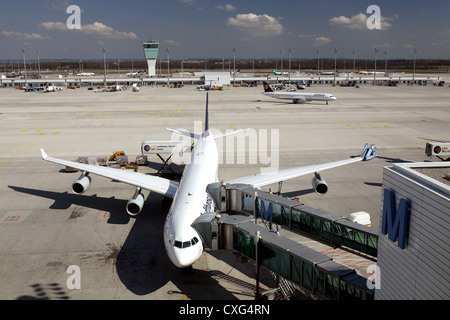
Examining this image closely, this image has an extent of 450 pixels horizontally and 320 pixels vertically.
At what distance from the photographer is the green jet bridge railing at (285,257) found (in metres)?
13.9

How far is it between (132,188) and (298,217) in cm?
1886

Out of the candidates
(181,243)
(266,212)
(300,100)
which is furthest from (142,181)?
(300,100)

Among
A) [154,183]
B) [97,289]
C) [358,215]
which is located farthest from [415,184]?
[154,183]

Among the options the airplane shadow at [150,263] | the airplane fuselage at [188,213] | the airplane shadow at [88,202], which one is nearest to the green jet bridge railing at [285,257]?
the airplane fuselage at [188,213]

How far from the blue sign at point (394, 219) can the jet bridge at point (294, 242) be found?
2.09 metres

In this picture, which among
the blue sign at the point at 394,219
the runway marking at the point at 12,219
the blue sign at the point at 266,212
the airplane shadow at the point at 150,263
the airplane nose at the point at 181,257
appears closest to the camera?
the blue sign at the point at 394,219

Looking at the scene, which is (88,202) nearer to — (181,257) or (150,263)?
(150,263)

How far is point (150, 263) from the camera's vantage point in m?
21.0

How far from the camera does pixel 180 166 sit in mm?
40844

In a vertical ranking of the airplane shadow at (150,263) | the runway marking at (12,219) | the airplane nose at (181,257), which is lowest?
the airplane shadow at (150,263)

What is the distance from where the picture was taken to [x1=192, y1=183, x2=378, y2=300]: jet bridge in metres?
14.1

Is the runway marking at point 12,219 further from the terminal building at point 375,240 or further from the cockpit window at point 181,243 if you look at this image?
the terminal building at point 375,240

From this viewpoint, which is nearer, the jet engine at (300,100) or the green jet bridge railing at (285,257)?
the green jet bridge railing at (285,257)
